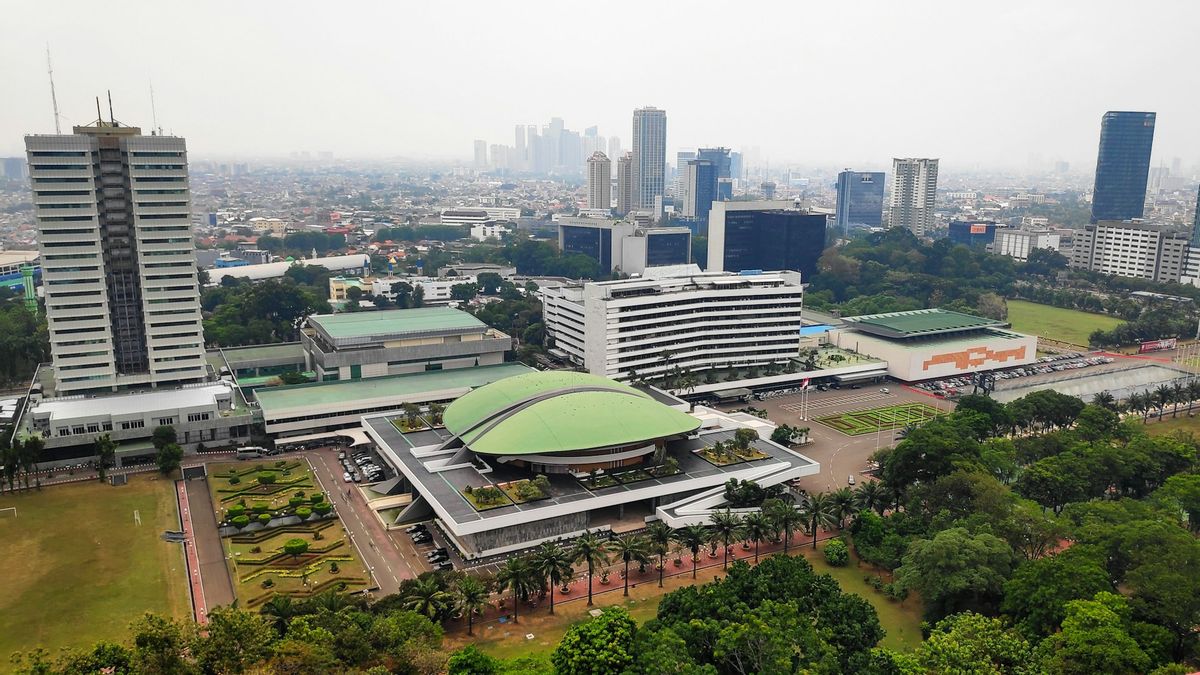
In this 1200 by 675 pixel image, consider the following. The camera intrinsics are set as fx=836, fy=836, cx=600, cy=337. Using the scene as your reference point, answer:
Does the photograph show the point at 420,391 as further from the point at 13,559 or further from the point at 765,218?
the point at 765,218

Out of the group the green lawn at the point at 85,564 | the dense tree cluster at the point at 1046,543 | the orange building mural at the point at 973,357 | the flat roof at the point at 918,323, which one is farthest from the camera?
the flat roof at the point at 918,323

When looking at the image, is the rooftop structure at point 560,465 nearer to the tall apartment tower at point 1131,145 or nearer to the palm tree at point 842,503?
the palm tree at point 842,503

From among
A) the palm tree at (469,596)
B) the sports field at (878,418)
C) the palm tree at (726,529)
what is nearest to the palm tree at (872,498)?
the palm tree at (726,529)

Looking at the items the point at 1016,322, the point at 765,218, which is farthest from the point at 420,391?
the point at 1016,322

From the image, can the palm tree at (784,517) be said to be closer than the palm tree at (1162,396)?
Yes

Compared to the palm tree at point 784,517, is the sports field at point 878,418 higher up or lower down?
lower down

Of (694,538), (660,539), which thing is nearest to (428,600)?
(660,539)

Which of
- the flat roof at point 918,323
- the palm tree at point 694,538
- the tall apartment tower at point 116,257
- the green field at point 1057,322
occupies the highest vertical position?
the tall apartment tower at point 116,257

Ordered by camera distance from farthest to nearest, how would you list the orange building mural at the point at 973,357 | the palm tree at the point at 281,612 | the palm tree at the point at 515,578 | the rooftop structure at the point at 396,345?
1. the orange building mural at the point at 973,357
2. the rooftop structure at the point at 396,345
3. the palm tree at the point at 515,578
4. the palm tree at the point at 281,612
